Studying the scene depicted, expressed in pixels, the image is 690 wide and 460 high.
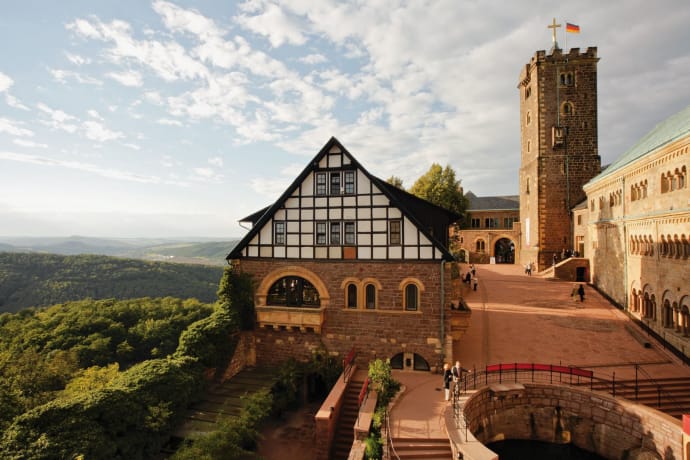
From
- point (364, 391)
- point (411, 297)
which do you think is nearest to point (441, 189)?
point (411, 297)

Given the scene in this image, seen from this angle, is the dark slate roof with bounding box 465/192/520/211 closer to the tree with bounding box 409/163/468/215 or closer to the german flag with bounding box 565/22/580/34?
the tree with bounding box 409/163/468/215

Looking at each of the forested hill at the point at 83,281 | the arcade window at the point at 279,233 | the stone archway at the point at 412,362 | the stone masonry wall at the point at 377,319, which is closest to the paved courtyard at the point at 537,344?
the stone archway at the point at 412,362

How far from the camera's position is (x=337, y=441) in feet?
47.4

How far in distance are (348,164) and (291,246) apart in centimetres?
507

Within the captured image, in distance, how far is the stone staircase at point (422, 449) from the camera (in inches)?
461

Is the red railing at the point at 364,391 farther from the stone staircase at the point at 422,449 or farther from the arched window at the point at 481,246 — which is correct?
A: the arched window at the point at 481,246

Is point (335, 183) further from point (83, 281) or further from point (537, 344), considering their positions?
point (83, 281)

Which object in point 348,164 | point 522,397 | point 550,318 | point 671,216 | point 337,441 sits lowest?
point 337,441

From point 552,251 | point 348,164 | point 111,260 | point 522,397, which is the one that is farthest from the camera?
point 111,260

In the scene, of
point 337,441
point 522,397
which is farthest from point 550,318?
point 337,441

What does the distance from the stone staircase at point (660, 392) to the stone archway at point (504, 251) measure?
38.4 meters

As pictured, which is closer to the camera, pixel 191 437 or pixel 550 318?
pixel 191 437

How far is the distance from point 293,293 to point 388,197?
7.03 m

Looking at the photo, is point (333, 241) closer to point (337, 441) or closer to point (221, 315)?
point (221, 315)
